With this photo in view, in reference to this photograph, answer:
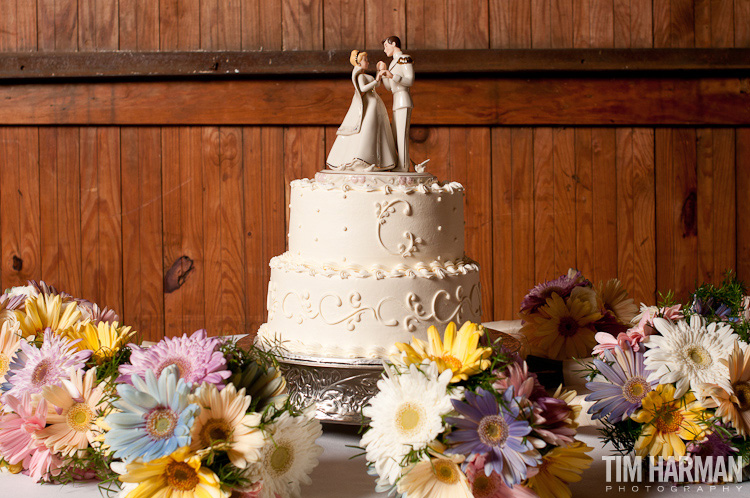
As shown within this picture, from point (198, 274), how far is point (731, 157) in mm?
2138

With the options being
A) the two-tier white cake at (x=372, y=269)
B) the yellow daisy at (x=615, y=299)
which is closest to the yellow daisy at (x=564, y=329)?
the yellow daisy at (x=615, y=299)

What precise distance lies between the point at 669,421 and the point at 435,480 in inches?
17.3

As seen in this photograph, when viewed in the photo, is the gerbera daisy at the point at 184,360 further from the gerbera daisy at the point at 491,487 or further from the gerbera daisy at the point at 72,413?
the gerbera daisy at the point at 491,487

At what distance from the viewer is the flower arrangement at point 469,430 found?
1.22m

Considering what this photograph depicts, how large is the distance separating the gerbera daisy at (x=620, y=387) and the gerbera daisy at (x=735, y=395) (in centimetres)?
10

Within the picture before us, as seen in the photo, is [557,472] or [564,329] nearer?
[557,472]

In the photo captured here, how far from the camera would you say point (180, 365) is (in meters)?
1.29

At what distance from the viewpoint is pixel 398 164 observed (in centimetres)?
194

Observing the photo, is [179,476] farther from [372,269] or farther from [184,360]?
[372,269]

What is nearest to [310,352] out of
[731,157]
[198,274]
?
[198,274]

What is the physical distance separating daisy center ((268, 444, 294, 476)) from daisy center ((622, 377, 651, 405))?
0.59 metres

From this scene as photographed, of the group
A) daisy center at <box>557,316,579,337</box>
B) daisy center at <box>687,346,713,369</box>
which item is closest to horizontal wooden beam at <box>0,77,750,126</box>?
daisy center at <box>557,316,579,337</box>

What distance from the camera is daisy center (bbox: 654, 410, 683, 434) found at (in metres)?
1.41

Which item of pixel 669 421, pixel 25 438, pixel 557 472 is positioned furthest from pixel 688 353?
pixel 25 438
